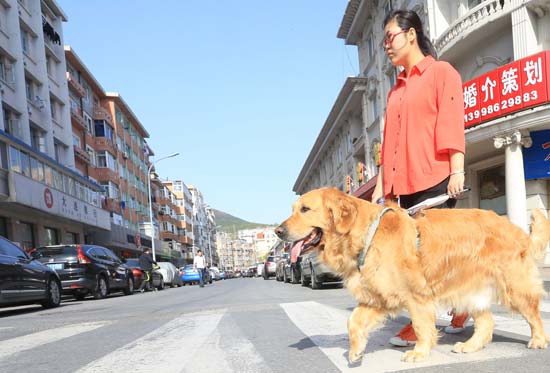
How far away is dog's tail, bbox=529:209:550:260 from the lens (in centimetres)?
295

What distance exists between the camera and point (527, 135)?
1418 cm

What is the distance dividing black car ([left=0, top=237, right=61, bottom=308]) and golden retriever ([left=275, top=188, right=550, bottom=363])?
26.5 ft

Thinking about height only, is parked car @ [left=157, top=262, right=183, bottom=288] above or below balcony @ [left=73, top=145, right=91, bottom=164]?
below

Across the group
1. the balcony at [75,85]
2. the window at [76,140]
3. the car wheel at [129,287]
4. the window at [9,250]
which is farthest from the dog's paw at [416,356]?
the balcony at [75,85]

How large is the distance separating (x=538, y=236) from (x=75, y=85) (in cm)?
4205

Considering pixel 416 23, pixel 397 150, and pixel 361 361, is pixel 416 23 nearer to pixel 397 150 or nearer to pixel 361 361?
pixel 397 150

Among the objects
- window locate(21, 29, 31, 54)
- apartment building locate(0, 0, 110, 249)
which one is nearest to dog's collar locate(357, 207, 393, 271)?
apartment building locate(0, 0, 110, 249)

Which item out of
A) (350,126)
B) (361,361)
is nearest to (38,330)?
(361,361)

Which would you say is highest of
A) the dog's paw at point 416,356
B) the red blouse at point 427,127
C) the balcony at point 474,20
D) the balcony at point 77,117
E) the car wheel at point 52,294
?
the balcony at point 77,117

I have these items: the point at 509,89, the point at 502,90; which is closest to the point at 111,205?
the point at 502,90

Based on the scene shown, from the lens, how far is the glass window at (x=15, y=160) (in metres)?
20.2

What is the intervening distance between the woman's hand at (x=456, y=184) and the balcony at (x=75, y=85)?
39483 millimetres

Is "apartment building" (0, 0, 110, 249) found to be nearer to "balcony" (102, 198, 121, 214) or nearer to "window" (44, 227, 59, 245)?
"window" (44, 227, 59, 245)

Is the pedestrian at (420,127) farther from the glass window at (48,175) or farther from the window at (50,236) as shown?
the window at (50,236)
